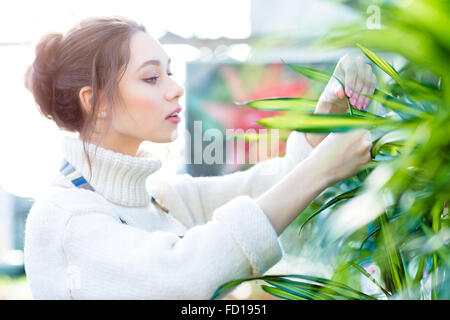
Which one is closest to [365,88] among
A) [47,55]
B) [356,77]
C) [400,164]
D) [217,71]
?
[356,77]

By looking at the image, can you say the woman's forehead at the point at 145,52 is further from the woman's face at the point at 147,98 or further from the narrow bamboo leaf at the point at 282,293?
the narrow bamboo leaf at the point at 282,293

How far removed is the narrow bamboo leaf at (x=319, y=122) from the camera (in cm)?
47

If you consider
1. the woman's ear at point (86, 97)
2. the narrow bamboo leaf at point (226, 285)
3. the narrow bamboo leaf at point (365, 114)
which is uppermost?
the woman's ear at point (86, 97)

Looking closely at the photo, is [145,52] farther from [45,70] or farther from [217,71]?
[217,71]

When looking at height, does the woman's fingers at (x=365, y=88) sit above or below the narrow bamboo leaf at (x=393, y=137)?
above

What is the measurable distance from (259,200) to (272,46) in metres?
0.17

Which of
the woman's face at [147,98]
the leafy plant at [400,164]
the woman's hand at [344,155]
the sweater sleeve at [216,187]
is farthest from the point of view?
the sweater sleeve at [216,187]

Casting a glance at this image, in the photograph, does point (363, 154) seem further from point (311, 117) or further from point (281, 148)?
point (281, 148)

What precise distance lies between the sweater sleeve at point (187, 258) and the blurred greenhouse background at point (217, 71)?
0.10 meters

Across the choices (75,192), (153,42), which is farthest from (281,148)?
(75,192)

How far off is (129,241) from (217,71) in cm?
117

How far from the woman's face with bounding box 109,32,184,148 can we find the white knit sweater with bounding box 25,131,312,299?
0.05 m

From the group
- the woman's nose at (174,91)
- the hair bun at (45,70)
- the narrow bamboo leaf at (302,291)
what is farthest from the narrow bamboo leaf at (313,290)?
the hair bun at (45,70)

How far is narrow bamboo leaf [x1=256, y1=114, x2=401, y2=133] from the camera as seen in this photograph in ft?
1.55
